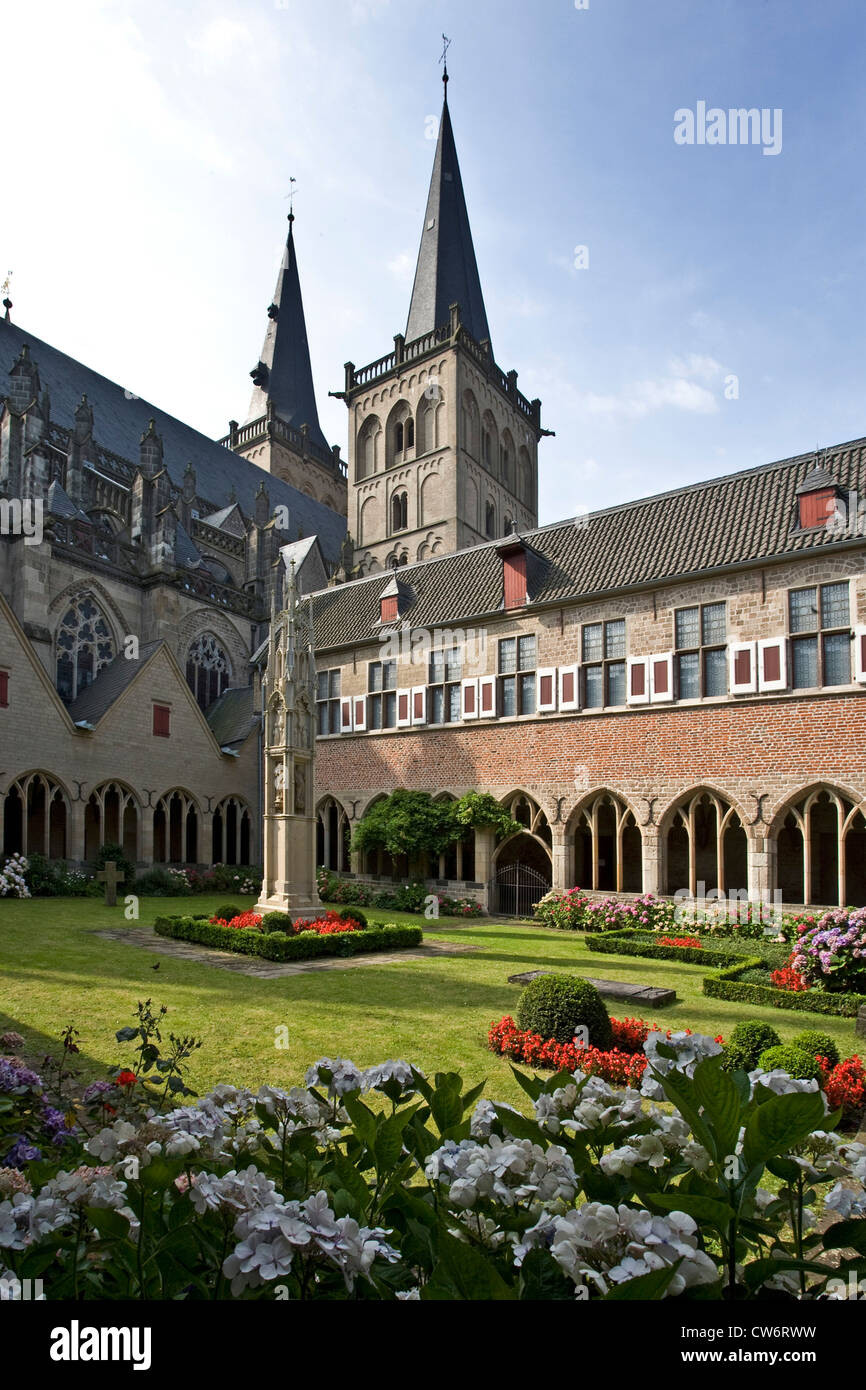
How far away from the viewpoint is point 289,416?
187ft

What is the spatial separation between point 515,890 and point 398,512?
28.6 m

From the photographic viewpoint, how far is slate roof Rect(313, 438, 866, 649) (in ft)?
57.4

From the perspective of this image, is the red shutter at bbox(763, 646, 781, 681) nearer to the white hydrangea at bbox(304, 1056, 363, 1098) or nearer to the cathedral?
the cathedral

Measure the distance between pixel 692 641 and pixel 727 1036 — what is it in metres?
12.2

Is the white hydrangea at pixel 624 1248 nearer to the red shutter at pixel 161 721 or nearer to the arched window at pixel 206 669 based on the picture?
the red shutter at pixel 161 721

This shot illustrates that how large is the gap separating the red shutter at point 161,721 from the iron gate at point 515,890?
12181 millimetres

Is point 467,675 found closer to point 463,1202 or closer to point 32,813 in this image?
point 32,813

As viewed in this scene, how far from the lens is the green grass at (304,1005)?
6637 mm

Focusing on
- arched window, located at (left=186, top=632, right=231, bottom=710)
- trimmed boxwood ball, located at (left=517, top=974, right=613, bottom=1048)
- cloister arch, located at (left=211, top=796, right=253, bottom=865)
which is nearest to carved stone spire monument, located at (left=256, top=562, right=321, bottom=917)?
trimmed boxwood ball, located at (left=517, top=974, right=613, bottom=1048)

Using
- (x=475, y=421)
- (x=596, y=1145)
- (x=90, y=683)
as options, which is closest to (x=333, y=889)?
(x=90, y=683)

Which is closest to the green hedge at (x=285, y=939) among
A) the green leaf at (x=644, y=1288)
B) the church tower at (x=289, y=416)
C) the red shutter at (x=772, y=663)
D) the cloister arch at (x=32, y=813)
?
the red shutter at (x=772, y=663)

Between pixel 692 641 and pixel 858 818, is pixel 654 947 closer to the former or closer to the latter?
pixel 858 818

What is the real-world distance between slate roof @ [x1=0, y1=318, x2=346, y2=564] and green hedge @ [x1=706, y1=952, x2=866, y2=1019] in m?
34.1
